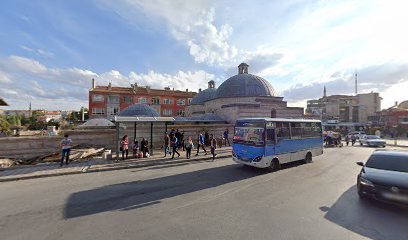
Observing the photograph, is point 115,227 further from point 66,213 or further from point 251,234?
point 251,234

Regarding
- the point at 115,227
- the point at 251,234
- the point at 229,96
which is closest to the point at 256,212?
the point at 251,234

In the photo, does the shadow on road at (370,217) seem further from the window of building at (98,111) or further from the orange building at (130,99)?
the window of building at (98,111)

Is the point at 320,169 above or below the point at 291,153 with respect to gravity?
below

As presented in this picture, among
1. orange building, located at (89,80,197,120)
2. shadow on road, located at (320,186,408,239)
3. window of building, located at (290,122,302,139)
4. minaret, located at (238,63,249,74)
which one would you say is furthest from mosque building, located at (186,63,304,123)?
orange building, located at (89,80,197,120)

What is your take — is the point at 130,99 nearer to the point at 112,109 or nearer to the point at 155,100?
the point at 112,109

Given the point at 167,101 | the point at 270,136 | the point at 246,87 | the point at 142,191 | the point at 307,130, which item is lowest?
the point at 142,191

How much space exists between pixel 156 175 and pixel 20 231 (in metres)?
5.46

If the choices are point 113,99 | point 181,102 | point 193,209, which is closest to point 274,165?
point 193,209

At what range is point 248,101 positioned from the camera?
2995 cm

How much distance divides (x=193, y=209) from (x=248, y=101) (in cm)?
2577

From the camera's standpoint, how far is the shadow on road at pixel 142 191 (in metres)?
5.88

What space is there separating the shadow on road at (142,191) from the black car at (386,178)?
449cm

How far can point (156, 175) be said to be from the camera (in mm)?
9641

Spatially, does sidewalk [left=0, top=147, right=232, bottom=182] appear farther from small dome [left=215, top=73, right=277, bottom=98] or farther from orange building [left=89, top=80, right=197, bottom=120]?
orange building [left=89, top=80, right=197, bottom=120]
